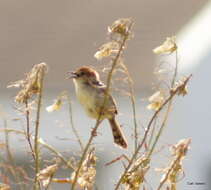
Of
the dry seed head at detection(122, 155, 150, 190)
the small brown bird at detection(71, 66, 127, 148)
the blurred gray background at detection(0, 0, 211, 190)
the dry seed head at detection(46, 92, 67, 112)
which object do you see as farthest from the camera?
the blurred gray background at detection(0, 0, 211, 190)

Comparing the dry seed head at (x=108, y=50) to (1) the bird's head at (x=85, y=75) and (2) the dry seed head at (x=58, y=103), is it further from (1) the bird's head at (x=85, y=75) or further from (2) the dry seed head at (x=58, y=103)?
(1) the bird's head at (x=85, y=75)

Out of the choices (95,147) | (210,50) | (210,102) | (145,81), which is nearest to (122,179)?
(95,147)

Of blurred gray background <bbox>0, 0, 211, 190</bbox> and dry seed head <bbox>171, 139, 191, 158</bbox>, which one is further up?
blurred gray background <bbox>0, 0, 211, 190</bbox>

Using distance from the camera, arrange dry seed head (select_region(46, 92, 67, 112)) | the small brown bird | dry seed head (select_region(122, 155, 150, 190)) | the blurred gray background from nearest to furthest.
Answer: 1. dry seed head (select_region(122, 155, 150, 190))
2. dry seed head (select_region(46, 92, 67, 112))
3. the small brown bird
4. the blurred gray background

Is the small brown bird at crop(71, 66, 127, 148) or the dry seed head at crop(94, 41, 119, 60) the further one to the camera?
the small brown bird at crop(71, 66, 127, 148)

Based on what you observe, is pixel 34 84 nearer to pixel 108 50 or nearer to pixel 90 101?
pixel 108 50

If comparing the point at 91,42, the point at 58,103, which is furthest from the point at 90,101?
the point at 91,42

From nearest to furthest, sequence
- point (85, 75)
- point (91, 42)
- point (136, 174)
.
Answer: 1. point (136, 174)
2. point (85, 75)
3. point (91, 42)

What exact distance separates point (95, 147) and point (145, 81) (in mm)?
3450

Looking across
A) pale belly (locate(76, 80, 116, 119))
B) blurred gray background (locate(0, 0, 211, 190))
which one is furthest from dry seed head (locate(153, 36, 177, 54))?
blurred gray background (locate(0, 0, 211, 190))

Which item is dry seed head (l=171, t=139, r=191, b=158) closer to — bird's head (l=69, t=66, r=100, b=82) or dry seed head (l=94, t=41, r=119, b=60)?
dry seed head (l=94, t=41, r=119, b=60)

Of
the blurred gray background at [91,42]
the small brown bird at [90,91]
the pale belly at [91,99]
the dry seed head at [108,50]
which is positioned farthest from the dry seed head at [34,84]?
the blurred gray background at [91,42]

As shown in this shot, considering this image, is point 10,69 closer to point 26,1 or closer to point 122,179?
point 26,1

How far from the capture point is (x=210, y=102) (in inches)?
125
